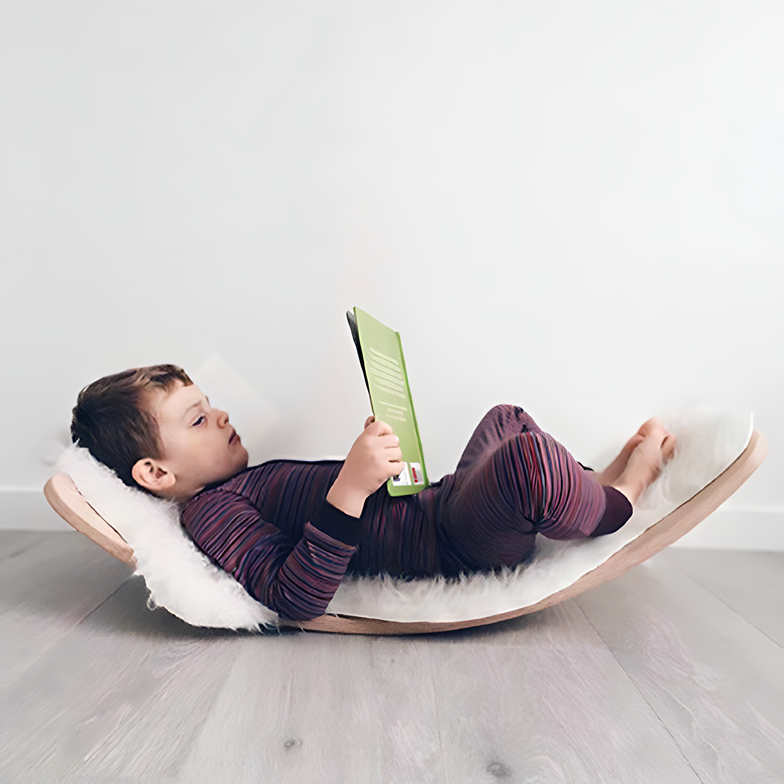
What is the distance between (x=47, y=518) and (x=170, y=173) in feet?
2.66

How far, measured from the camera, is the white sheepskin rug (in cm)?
84

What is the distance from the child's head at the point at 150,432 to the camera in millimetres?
954

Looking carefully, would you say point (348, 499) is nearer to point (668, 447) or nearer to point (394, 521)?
point (394, 521)

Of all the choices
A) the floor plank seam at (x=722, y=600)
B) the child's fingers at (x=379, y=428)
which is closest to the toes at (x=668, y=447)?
the floor plank seam at (x=722, y=600)

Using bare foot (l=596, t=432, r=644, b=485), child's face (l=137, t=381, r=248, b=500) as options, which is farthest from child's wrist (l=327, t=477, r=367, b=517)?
bare foot (l=596, t=432, r=644, b=485)

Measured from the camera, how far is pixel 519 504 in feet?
2.56

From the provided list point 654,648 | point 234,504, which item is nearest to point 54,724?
point 234,504

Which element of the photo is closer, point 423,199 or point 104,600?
point 104,600

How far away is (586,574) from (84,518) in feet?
2.32

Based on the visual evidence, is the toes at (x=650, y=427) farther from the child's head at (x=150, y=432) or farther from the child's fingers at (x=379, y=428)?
the child's head at (x=150, y=432)

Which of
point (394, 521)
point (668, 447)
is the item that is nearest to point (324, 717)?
point (394, 521)

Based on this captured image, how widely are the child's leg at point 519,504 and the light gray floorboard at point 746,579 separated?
1.00 feet

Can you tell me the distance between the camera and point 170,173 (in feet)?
4.24

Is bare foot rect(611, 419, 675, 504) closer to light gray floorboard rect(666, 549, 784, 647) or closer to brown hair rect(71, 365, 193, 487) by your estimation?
light gray floorboard rect(666, 549, 784, 647)
